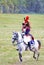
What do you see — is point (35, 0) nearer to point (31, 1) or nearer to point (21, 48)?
point (31, 1)

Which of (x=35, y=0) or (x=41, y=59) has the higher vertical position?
(x=41, y=59)

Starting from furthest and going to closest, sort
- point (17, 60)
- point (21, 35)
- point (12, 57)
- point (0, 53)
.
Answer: point (0, 53) < point (12, 57) < point (17, 60) < point (21, 35)

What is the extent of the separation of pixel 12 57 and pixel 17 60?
107cm

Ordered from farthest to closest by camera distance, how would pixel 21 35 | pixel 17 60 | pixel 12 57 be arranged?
1. pixel 12 57
2. pixel 17 60
3. pixel 21 35

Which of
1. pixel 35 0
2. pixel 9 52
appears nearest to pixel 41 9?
pixel 35 0

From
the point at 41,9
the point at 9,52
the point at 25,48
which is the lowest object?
the point at 41,9

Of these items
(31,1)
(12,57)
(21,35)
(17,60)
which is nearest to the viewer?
(21,35)

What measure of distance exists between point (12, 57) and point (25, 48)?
1978mm

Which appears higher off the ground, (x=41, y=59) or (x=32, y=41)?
(x=32, y=41)

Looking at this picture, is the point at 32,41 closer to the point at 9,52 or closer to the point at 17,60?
the point at 17,60

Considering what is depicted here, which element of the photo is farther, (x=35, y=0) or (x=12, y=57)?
(x=35, y=0)

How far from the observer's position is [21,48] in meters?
12.1

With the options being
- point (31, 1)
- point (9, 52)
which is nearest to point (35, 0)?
point (31, 1)

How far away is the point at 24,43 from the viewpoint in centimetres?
1222
